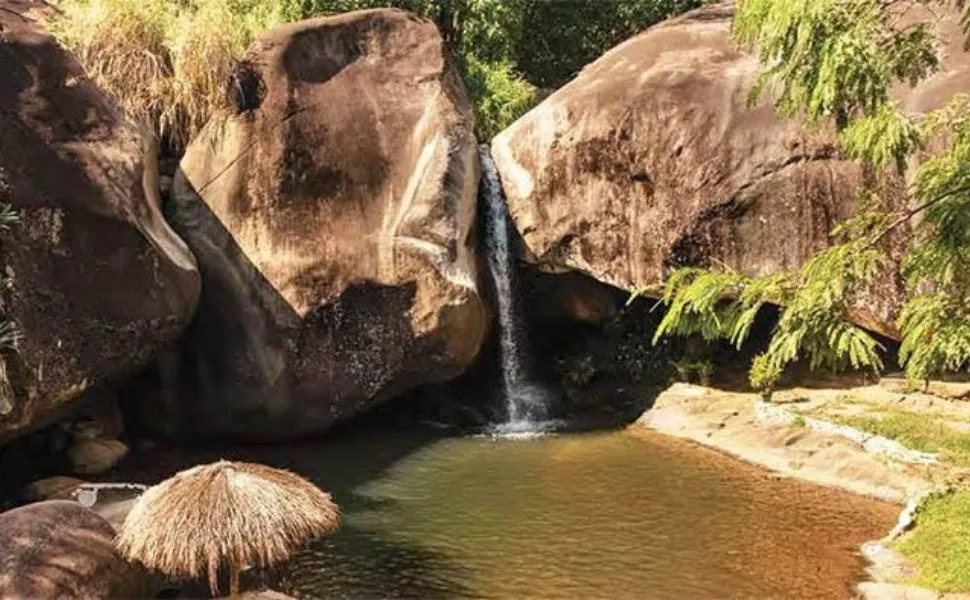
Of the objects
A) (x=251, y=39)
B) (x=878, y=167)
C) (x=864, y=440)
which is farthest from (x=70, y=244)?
(x=864, y=440)

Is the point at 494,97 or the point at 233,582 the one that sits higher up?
the point at 494,97

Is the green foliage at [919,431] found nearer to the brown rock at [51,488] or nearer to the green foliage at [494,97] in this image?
the green foliage at [494,97]

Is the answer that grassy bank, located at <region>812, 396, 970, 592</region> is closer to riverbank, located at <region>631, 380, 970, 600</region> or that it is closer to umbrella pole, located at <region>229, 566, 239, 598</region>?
riverbank, located at <region>631, 380, 970, 600</region>

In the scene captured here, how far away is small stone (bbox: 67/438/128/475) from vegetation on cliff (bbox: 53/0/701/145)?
5.53 metres

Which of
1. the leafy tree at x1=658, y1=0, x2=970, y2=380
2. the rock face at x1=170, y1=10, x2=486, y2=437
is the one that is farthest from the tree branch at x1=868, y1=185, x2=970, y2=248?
the rock face at x1=170, y1=10, x2=486, y2=437

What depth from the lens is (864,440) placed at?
499 inches

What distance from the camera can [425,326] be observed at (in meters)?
14.7

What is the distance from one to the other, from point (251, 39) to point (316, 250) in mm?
4831

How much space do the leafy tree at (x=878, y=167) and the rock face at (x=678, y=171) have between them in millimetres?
8692

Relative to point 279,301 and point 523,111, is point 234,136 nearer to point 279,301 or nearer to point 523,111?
point 279,301

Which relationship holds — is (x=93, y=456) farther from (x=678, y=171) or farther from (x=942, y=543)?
(x=942, y=543)

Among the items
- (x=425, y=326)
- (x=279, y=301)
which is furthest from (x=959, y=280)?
(x=279, y=301)

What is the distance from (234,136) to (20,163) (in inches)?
160

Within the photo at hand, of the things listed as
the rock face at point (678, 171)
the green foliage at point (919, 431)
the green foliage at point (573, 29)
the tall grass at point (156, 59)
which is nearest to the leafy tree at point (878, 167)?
the green foliage at point (919, 431)
